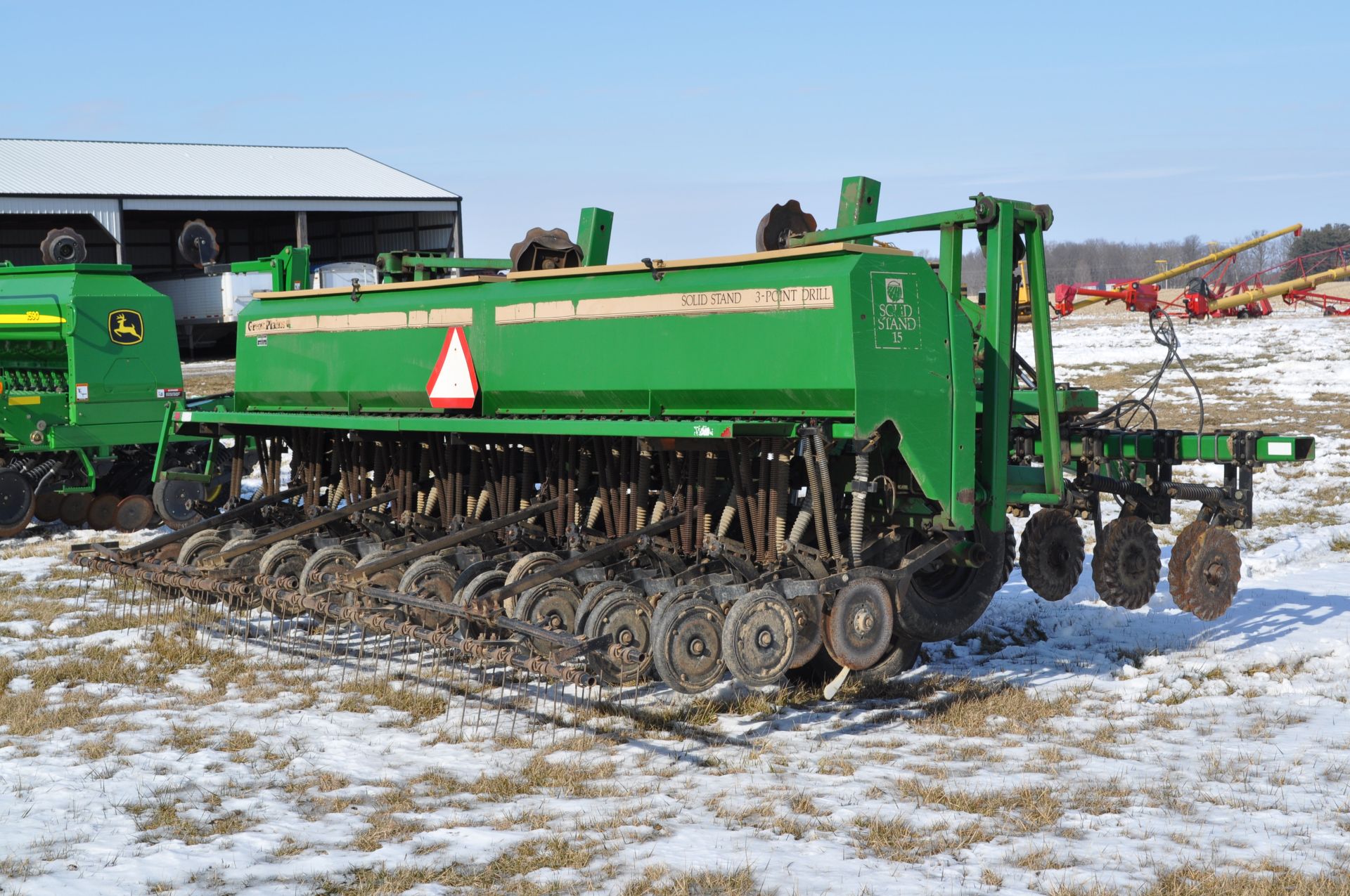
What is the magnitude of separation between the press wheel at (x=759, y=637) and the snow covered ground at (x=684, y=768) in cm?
40

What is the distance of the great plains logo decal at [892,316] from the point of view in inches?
251

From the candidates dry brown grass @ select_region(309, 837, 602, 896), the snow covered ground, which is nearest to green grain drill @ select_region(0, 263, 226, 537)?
the snow covered ground

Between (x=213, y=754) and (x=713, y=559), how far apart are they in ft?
8.65

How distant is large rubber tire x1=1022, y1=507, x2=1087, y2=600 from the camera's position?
25.7ft

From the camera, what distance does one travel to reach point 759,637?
6203 mm

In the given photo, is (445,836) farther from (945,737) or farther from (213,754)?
(945,737)

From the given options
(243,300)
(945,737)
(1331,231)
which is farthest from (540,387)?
(1331,231)

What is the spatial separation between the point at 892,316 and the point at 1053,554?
2.29m

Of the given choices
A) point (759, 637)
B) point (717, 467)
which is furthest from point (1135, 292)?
point (759, 637)

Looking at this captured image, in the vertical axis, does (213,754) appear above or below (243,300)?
below

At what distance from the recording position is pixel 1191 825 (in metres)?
5.22

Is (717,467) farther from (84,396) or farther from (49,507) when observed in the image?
(49,507)

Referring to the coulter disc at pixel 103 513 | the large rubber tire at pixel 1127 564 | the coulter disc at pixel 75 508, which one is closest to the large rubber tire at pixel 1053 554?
the large rubber tire at pixel 1127 564

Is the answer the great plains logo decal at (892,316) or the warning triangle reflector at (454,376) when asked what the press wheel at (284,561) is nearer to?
the warning triangle reflector at (454,376)
